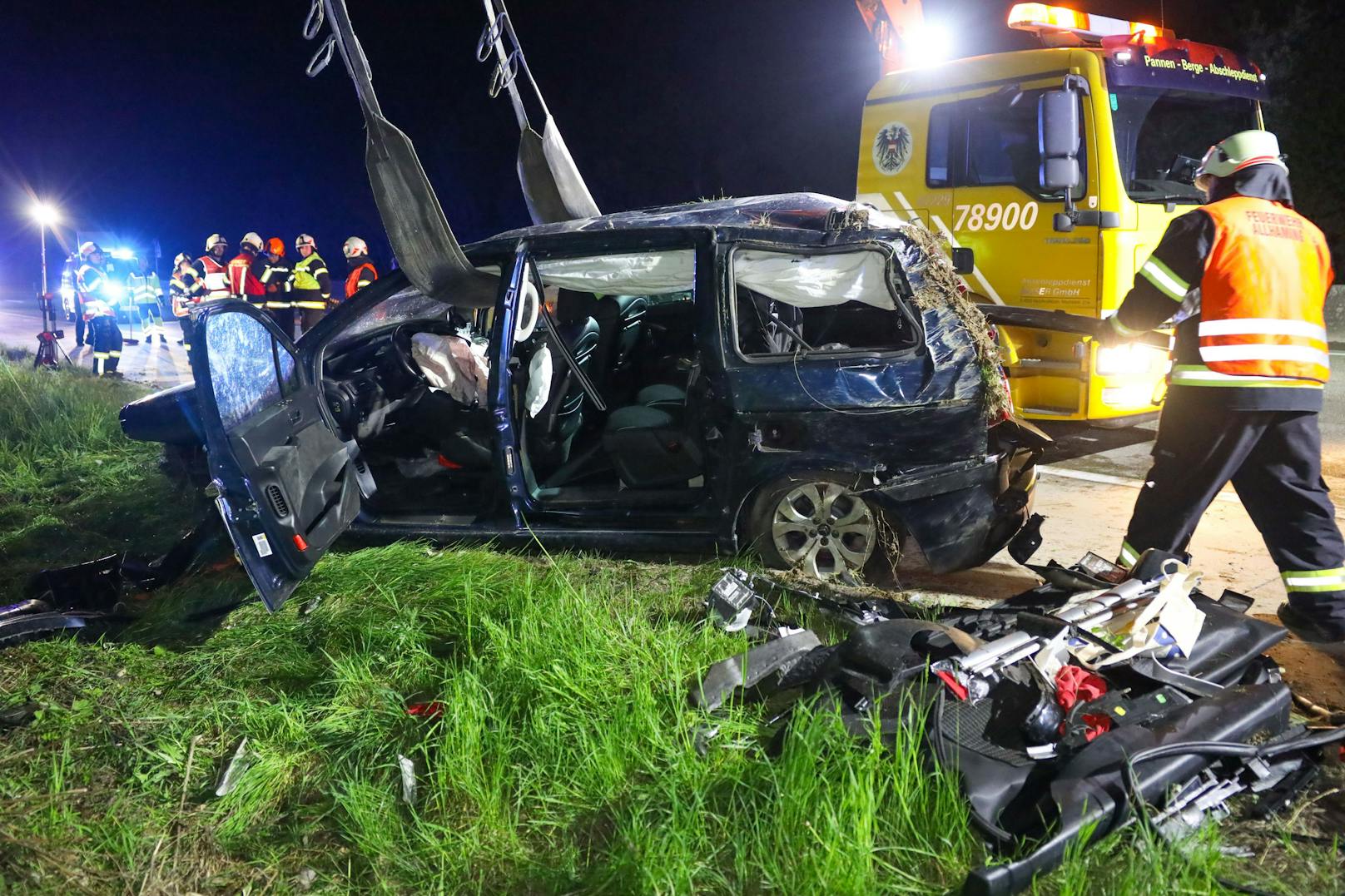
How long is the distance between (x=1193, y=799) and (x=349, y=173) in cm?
2821

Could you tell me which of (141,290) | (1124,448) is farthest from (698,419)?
(141,290)

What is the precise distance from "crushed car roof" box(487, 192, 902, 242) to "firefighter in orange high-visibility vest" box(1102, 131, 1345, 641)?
114 cm

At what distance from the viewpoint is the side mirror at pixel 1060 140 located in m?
5.38

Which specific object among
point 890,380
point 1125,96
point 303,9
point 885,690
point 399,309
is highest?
point 303,9

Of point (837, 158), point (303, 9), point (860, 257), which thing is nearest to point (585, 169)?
point (837, 158)

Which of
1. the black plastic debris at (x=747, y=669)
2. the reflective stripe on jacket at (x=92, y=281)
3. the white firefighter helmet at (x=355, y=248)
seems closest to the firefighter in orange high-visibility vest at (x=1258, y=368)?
the black plastic debris at (x=747, y=669)

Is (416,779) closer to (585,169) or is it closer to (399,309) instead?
(399,309)

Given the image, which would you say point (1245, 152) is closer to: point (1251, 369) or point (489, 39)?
point (1251, 369)

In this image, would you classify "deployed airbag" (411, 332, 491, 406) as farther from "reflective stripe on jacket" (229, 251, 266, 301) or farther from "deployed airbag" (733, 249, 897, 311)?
"reflective stripe on jacket" (229, 251, 266, 301)

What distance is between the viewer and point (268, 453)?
132 inches

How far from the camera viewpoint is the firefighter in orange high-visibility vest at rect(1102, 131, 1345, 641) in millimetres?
3223

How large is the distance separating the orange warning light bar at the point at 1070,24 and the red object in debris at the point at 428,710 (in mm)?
5566

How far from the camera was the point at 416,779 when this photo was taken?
100 inches

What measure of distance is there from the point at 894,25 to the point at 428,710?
6793 millimetres
